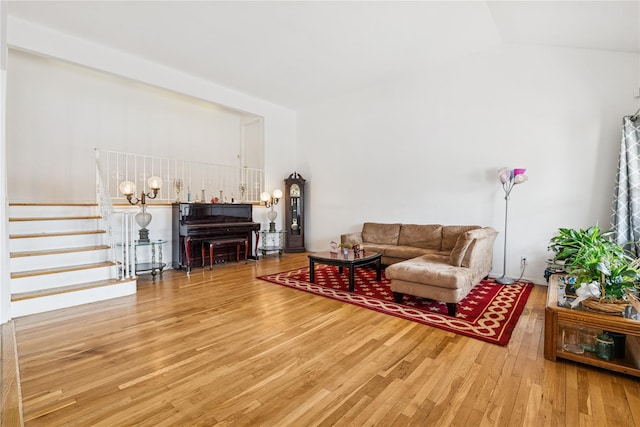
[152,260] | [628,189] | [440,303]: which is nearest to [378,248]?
[440,303]

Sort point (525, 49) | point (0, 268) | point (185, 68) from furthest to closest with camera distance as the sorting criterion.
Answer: point (185, 68) → point (525, 49) → point (0, 268)

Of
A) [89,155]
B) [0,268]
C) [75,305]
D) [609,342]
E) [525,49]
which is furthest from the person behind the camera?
[89,155]

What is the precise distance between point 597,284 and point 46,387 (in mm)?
3855

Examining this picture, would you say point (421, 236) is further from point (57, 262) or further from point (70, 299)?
point (57, 262)

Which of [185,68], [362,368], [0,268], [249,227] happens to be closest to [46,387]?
[0,268]

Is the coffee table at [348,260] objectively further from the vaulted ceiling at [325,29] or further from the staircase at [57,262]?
the vaulted ceiling at [325,29]

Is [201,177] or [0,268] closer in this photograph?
[0,268]

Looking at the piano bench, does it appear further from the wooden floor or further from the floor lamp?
the floor lamp

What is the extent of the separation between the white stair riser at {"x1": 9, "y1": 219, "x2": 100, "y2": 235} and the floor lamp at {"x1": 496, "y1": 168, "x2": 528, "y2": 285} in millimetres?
6077

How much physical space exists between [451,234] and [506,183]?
112 centimetres

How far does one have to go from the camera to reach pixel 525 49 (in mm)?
4508

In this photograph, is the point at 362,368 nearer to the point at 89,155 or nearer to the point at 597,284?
the point at 597,284

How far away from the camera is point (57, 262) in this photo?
365cm

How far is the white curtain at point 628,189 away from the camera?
354 centimetres
